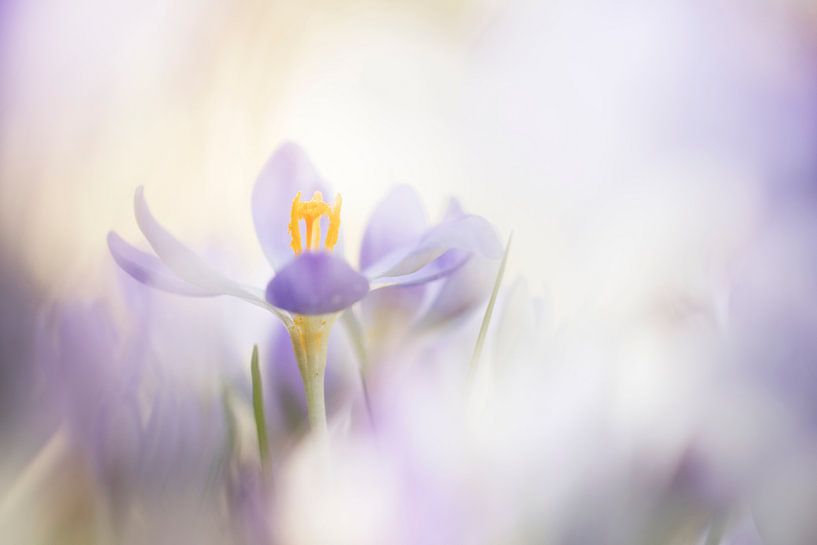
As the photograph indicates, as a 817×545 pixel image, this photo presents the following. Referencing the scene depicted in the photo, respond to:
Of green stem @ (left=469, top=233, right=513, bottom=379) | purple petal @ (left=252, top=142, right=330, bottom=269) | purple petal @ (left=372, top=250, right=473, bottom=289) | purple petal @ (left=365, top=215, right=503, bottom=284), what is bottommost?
green stem @ (left=469, top=233, right=513, bottom=379)

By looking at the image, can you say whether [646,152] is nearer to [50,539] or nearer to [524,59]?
[524,59]

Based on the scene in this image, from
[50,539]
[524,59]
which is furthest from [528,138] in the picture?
[50,539]

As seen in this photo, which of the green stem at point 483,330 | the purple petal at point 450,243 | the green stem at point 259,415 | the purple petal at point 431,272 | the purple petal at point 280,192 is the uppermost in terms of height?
the purple petal at point 280,192
